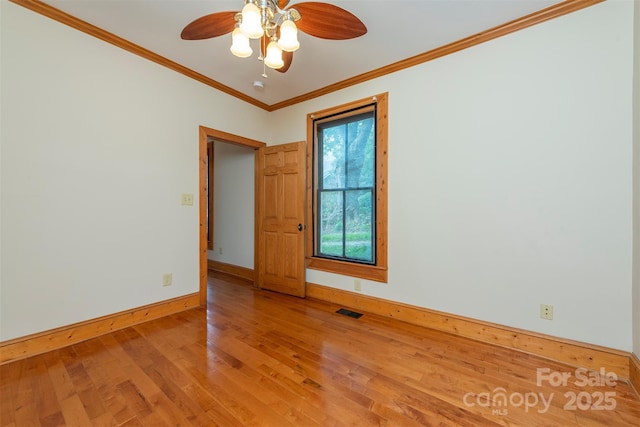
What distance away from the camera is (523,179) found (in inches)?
82.0

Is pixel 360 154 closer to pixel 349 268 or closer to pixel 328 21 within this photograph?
pixel 349 268

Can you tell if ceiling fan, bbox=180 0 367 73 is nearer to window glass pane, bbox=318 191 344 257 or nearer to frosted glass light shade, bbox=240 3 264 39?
frosted glass light shade, bbox=240 3 264 39

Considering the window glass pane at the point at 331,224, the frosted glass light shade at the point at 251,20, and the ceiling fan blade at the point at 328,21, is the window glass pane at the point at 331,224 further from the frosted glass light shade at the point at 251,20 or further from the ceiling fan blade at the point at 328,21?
the frosted glass light shade at the point at 251,20

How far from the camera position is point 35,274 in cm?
195

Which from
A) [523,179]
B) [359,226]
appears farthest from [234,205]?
[523,179]

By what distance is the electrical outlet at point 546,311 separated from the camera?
6.49ft

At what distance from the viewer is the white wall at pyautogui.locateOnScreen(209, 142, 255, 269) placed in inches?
161

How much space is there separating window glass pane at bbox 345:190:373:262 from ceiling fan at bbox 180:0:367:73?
1677mm

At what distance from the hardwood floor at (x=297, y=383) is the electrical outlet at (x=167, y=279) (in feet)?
1.47

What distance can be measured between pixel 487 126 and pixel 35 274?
390 cm

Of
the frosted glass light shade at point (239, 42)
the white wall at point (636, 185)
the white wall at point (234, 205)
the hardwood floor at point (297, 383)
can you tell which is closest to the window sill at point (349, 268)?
the hardwood floor at point (297, 383)

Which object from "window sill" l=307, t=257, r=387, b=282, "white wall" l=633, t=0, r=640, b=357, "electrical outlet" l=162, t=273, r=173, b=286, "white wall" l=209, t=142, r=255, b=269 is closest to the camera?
"white wall" l=633, t=0, r=640, b=357

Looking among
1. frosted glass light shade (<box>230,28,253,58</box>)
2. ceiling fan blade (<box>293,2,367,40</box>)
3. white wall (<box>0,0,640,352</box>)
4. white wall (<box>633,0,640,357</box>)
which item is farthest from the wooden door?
white wall (<box>633,0,640,357</box>)

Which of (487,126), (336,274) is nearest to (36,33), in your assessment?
(336,274)
